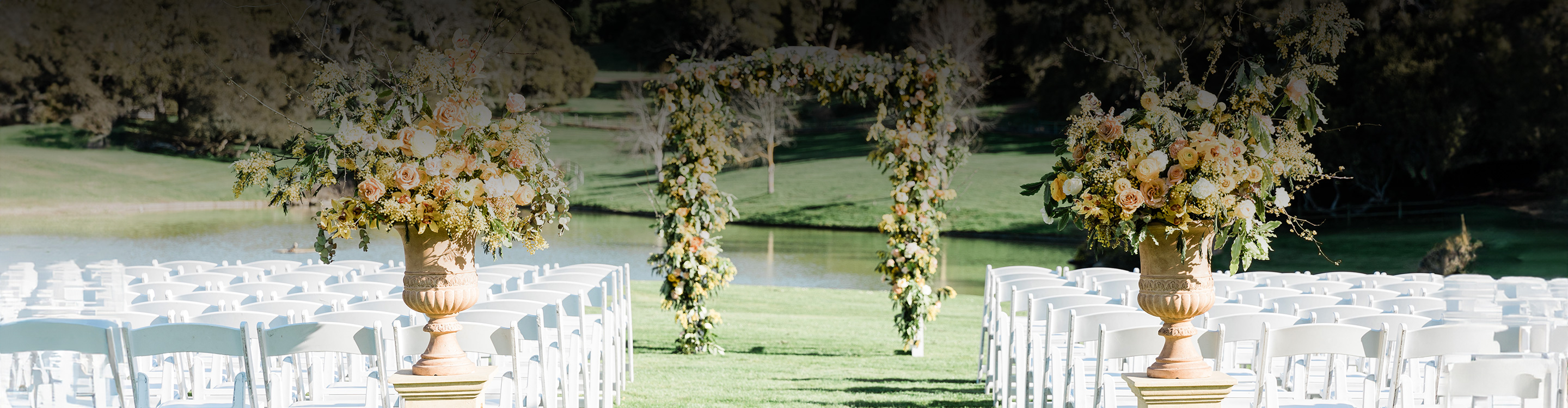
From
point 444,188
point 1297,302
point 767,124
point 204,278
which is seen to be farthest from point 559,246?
point 444,188

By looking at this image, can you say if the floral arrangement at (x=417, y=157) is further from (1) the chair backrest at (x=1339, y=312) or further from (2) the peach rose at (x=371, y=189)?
(1) the chair backrest at (x=1339, y=312)

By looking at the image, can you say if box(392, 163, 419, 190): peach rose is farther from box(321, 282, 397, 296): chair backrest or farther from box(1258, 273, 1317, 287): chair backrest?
box(1258, 273, 1317, 287): chair backrest

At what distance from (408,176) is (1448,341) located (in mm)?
2981

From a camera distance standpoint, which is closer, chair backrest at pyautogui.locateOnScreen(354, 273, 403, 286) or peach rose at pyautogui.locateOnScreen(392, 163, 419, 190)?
peach rose at pyautogui.locateOnScreen(392, 163, 419, 190)

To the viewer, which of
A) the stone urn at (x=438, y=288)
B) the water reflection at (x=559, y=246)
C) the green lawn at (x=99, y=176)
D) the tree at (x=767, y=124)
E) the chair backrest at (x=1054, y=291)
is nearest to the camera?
the stone urn at (x=438, y=288)

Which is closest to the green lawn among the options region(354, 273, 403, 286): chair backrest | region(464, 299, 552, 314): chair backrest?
region(354, 273, 403, 286): chair backrest

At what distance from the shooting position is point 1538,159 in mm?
20750

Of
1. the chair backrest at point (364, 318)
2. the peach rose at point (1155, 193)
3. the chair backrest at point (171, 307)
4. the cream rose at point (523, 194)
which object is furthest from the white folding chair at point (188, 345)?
the peach rose at point (1155, 193)

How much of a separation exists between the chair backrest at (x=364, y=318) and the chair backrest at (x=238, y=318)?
0.42 feet

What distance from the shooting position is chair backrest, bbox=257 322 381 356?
3088mm

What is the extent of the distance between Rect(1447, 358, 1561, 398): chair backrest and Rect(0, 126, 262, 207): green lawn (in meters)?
24.9

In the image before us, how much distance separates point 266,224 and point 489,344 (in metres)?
22.1

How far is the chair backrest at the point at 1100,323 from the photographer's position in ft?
11.9

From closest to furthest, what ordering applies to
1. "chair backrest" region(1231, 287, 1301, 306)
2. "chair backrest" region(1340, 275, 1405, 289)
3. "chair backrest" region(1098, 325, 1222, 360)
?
"chair backrest" region(1098, 325, 1222, 360)
"chair backrest" region(1231, 287, 1301, 306)
"chair backrest" region(1340, 275, 1405, 289)
